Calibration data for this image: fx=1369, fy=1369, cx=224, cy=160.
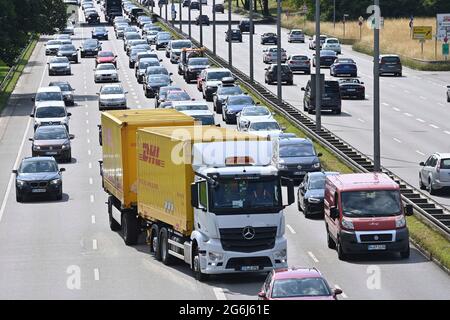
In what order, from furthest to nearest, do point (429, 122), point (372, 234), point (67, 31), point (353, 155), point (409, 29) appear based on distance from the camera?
point (67, 31) → point (409, 29) → point (429, 122) → point (353, 155) → point (372, 234)

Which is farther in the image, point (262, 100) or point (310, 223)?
point (262, 100)

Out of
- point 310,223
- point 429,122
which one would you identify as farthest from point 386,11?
point 310,223

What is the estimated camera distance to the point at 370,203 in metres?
34.4

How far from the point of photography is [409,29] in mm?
126750

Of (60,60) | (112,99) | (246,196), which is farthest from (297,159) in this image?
(60,60)

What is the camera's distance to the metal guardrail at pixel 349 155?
3800cm

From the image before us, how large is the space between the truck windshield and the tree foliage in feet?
180

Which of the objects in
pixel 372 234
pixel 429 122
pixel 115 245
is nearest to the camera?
pixel 372 234

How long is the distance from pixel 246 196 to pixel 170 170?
2.66 metres

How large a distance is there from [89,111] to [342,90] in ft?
47.2

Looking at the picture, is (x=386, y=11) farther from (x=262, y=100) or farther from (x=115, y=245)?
(x=115, y=245)

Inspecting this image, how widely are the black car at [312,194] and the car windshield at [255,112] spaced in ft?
63.8

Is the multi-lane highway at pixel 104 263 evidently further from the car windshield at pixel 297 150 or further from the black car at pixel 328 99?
the black car at pixel 328 99

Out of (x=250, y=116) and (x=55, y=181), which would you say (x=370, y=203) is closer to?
(x=55, y=181)
